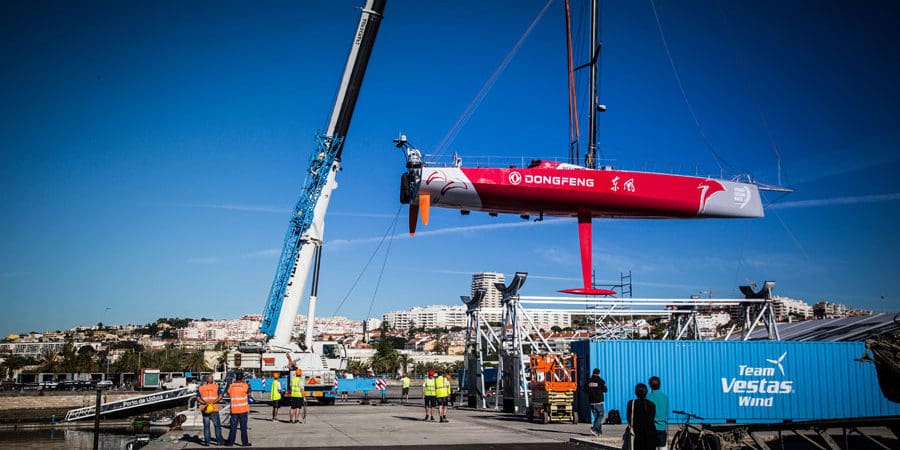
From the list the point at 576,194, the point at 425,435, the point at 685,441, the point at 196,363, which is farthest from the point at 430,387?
the point at 196,363

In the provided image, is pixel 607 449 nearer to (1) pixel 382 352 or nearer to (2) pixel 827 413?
(2) pixel 827 413

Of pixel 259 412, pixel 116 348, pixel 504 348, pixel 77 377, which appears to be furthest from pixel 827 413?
pixel 116 348

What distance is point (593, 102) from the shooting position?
2773 cm

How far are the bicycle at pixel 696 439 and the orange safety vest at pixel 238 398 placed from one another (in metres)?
9.06

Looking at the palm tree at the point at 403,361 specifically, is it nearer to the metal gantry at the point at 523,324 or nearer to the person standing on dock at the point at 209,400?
the metal gantry at the point at 523,324

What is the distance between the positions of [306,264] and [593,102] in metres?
14.3

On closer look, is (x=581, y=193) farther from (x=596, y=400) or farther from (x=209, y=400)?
(x=209, y=400)

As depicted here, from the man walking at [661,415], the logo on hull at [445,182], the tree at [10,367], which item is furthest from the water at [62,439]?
the tree at [10,367]

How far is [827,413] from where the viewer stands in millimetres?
22438

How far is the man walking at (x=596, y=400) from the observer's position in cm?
1570

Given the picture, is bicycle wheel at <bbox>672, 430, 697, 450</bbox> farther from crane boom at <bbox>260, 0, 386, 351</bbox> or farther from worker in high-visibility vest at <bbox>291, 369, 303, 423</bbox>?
crane boom at <bbox>260, 0, 386, 351</bbox>

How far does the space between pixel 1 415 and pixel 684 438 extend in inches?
1745

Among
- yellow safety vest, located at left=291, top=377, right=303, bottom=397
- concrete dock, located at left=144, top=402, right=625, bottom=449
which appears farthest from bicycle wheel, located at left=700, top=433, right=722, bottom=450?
yellow safety vest, located at left=291, top=377, right=303, bottom=397

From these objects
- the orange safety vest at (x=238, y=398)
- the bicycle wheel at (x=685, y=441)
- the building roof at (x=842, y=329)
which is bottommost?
the orange safety vest at (x=238, y=398)
